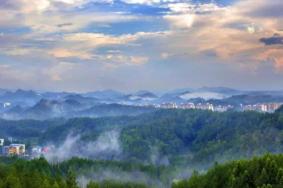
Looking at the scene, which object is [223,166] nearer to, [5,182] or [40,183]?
[40,183]

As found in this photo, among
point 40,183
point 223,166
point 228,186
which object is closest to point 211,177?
point 223,166

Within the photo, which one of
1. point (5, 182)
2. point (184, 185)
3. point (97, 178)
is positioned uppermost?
point (5, 182)

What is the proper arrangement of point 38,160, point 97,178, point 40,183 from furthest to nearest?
point 97,178
point 38,160
point 40,183

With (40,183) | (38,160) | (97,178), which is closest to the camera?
(40,183)

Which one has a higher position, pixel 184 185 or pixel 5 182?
pixel 5 182

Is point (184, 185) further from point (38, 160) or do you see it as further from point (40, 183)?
point (38, 160)

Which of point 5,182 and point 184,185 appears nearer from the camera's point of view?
point 5,182
